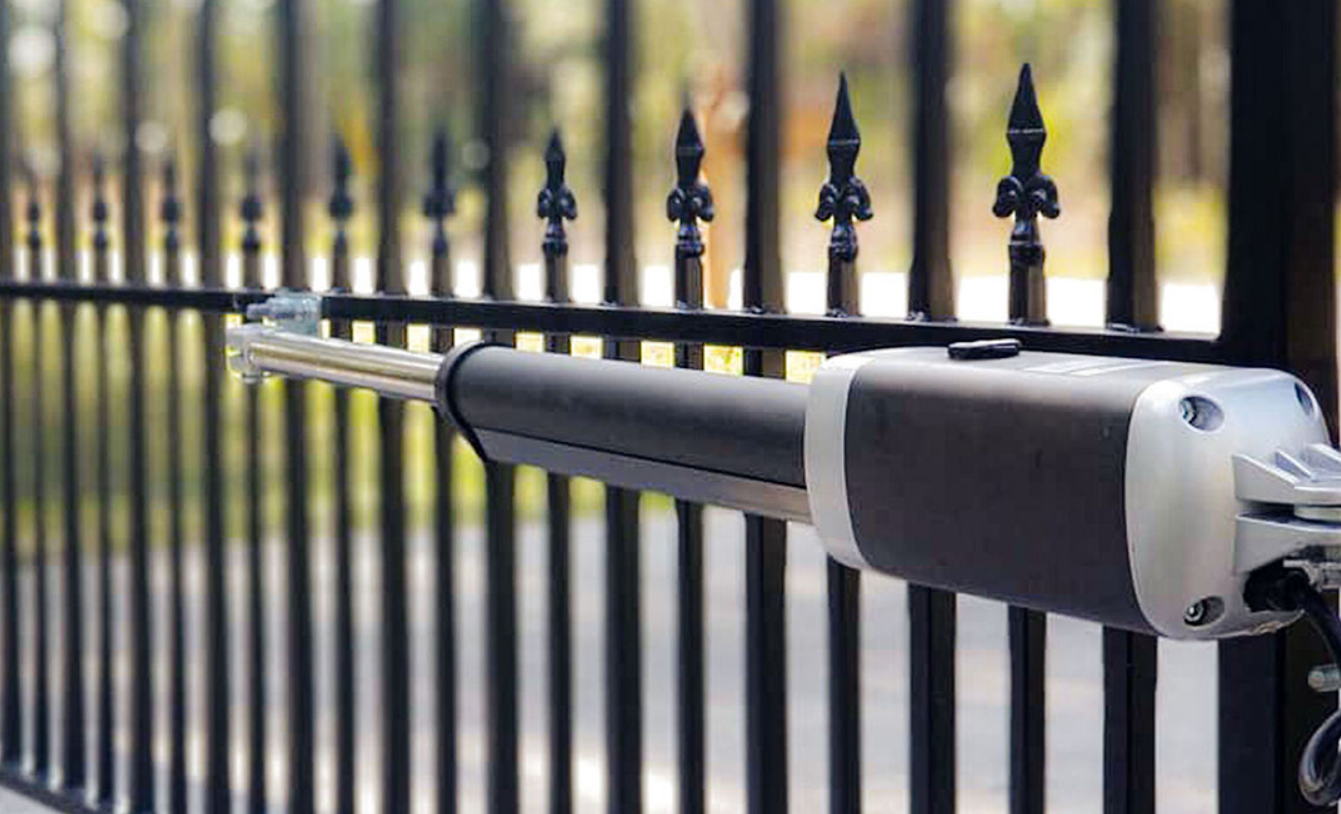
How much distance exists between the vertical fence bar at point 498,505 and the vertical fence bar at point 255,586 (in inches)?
23.4

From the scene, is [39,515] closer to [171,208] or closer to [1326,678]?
[171,208]

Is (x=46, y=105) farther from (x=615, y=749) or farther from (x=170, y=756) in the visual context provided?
(x=615, y=749)

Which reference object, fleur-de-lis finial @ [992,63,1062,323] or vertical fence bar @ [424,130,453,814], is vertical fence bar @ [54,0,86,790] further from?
fleur-de-lis finial @ [992,63,1062,323]

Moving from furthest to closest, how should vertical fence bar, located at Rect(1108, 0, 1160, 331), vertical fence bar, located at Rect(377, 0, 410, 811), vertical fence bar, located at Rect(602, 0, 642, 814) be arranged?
1. vertical fence bar, located at Rect(377, 0, 410, 811)
2. vertical fence bar, located at Rect(602, 0, 642, 814)
3. vertical fence bar, located at Rect(1108, 0, 1160, 331)

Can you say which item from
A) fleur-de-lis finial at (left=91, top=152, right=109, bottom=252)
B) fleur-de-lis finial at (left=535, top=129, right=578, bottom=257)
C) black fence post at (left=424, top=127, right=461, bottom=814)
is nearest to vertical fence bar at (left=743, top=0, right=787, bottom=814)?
fleur-de-lis finial at (left=535, top=129, right=578, bottom=257)

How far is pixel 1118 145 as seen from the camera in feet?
6.66

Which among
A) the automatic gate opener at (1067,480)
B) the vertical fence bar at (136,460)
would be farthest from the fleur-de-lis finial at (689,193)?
the vertical fence bar at (136,460)

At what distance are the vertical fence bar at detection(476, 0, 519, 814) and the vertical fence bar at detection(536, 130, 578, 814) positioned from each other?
0.24ft

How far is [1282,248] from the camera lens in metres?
1.85

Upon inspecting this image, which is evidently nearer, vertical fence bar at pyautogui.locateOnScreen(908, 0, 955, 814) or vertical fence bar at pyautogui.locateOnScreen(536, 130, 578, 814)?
vertical fence bar at pyautogui.locateOnScreen(908, 0, 955, 814)

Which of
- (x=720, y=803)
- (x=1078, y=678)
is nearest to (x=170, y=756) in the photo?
(x=720, y=803)

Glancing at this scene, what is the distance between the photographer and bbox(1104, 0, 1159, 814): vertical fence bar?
200cm

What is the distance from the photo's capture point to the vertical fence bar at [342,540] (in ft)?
9.99

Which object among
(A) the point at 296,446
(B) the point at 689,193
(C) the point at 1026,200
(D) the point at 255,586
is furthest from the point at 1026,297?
(D) the point at 255,586
